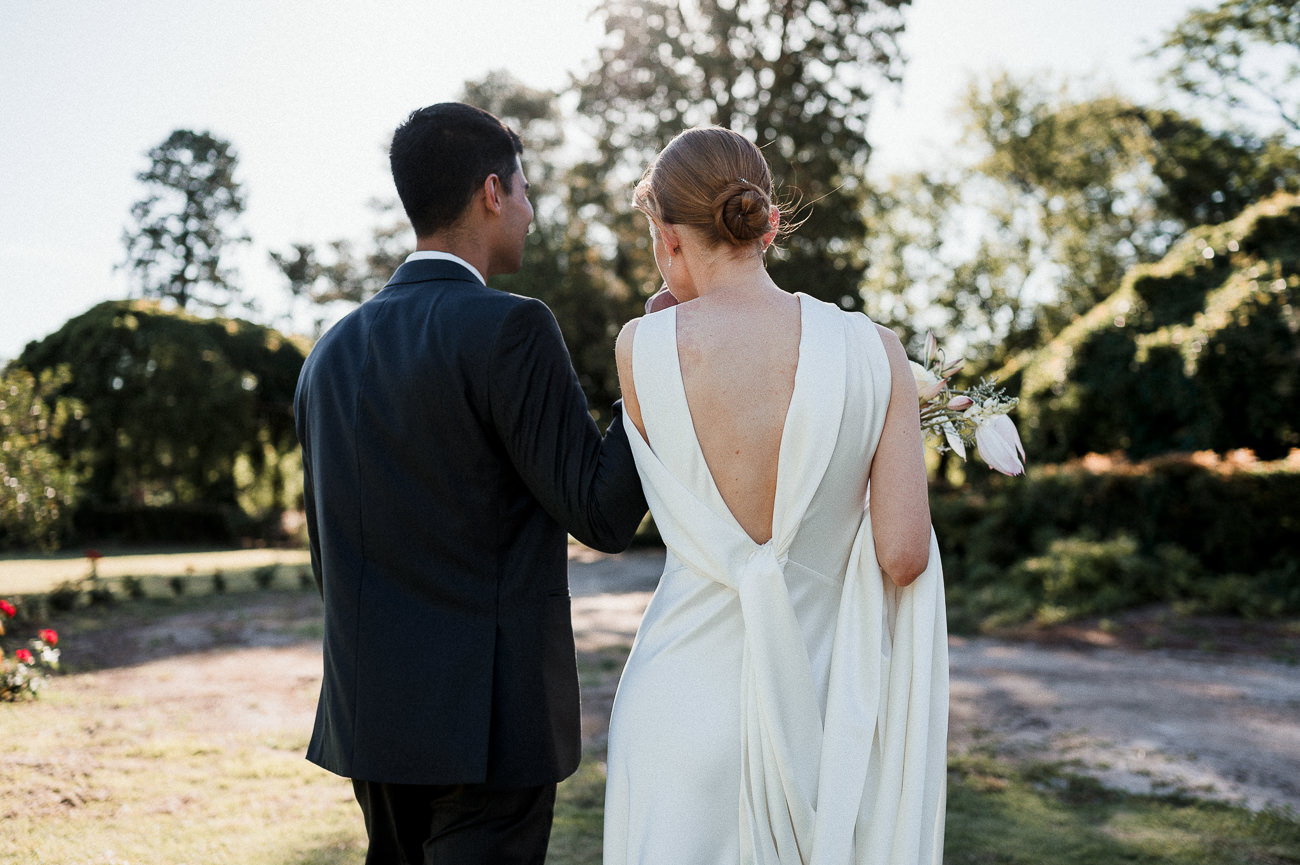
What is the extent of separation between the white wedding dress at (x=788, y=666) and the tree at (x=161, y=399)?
897 inches

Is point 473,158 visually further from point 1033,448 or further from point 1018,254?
point 1018,254

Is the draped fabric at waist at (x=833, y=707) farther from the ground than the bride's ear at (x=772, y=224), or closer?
closer

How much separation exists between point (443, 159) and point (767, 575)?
3.60 ft

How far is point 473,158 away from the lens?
80.4 inches

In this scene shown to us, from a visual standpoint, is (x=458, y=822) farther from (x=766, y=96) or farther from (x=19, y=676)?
(x=766, y=96)

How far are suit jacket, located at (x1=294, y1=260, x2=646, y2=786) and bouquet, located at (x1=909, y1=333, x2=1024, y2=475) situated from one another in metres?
0.86

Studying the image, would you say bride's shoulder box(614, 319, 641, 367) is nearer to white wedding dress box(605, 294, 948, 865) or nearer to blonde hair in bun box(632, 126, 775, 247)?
white wedding dress box(605, 294, 948, 865)

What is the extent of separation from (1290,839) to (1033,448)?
11.5 m

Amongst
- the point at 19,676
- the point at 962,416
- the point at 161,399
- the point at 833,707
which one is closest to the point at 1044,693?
the point at 962,416

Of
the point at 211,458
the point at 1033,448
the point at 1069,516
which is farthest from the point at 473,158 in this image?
the point at 211,458

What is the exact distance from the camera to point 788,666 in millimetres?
1870

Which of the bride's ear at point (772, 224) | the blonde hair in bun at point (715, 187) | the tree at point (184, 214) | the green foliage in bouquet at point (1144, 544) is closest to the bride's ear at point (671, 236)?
the blonde hair in bun at point (715, 187)

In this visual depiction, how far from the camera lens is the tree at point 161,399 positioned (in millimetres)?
22297

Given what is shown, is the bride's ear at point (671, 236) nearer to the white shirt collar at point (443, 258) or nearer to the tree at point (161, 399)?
the white shirt collar at point (443, 258)
